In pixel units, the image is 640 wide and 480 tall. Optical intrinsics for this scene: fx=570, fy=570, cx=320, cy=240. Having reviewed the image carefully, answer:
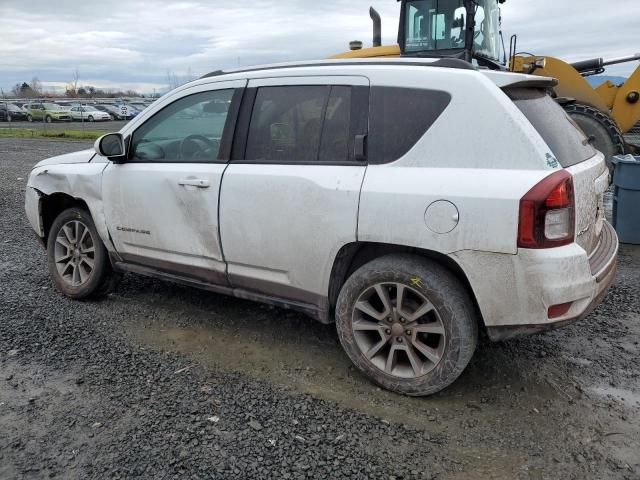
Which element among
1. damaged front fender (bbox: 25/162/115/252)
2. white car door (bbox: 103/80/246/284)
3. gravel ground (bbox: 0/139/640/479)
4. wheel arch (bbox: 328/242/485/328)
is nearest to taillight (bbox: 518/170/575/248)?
wheel arch (bbox: 328/242/485/328)

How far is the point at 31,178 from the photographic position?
199 inches

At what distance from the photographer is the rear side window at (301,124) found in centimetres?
348

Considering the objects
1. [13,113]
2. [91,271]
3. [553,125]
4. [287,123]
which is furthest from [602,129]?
[13,113]

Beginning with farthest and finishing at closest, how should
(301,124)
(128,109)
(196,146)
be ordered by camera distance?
(128,109) → (196,146) → (301,124)

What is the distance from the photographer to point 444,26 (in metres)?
8.86

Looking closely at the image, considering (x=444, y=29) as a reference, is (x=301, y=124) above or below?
below

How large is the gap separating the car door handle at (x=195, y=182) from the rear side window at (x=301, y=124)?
336 millimetres

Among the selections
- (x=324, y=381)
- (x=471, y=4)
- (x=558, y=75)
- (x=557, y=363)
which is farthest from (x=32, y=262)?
(x=558, y=75)

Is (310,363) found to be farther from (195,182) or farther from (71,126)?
(71,126)

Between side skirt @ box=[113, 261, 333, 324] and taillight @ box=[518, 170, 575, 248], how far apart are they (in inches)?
53.6

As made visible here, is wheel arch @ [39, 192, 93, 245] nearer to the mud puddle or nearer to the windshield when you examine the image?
the mud puddle

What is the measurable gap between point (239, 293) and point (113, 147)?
154 centimetres

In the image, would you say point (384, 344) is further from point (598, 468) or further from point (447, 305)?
point (598, 468)

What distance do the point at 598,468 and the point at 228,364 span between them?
2.22m
